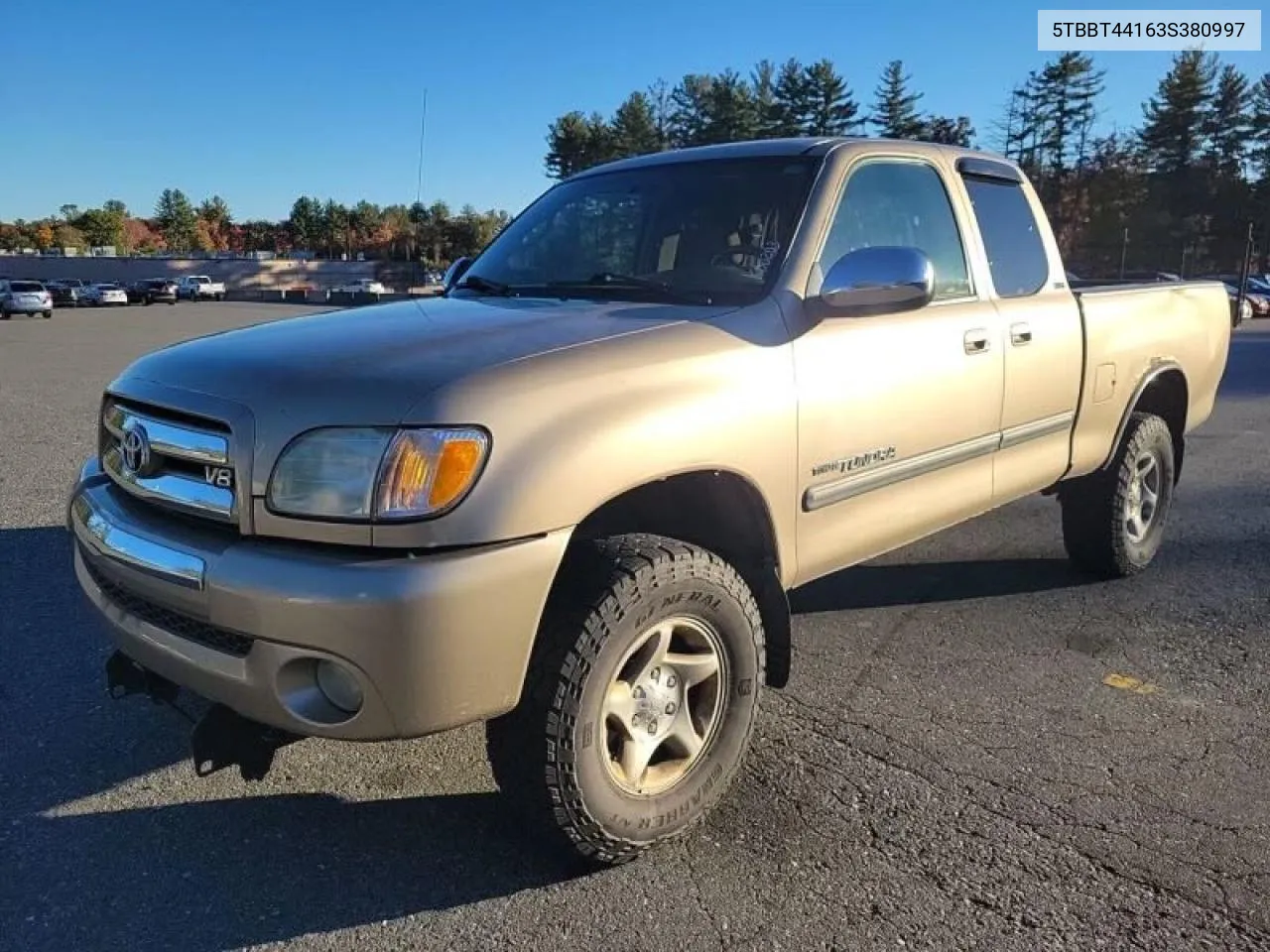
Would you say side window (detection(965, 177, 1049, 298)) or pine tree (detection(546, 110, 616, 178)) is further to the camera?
pine tree (detection(546, 110, 616, 178))

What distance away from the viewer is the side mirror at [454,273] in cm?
417

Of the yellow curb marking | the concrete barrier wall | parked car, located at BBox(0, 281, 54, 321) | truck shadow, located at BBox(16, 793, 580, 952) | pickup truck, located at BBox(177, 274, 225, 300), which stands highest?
the concrete barrier wall

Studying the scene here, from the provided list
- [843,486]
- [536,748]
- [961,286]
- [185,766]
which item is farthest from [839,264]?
[185,766]

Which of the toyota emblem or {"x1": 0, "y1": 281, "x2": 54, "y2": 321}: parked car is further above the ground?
{"x1": 0, "y1": 281, "x2": 54, "y2": 321}: parked car

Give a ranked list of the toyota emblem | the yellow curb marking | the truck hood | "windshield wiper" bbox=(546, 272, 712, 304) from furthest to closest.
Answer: the yellow curb marking
"windshield wiper" bbox=(546, 272, 712, 304)
the toyota emblem
the truck hood

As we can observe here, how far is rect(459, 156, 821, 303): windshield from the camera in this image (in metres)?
3.28

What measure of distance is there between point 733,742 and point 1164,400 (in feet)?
12.2

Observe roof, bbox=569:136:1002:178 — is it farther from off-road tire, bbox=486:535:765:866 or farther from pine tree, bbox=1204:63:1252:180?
pine tree, bbox=1204:63:1252:180

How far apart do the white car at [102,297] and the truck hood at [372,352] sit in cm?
6140

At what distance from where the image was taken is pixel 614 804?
256cm

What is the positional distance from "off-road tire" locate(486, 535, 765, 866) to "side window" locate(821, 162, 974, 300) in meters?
1.24

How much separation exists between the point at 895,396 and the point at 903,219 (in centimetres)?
80

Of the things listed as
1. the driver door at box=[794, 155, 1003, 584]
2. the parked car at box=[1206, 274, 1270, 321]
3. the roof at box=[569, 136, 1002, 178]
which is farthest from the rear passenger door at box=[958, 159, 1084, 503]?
the parked car at box=[1206, 274, 1270, 321]

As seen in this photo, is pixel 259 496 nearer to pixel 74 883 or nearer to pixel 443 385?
pixel 443 385
